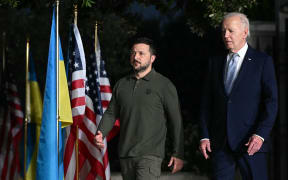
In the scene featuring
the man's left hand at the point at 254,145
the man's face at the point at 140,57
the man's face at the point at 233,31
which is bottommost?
the man's left hand at the point at 254,145

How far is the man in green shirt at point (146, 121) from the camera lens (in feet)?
17.8

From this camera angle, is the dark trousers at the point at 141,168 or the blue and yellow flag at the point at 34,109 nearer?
the dark trousers at the point at 141,168

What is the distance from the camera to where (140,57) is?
557cm

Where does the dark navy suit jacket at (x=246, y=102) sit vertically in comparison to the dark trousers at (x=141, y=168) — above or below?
above

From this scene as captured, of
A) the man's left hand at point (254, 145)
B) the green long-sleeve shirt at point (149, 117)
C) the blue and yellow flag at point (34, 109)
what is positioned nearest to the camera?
the man's left hand at point (254, 145)

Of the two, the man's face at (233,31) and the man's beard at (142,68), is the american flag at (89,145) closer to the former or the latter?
the man's beard at (142,68)

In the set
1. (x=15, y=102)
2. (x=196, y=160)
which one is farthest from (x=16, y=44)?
(x=196, y=160)

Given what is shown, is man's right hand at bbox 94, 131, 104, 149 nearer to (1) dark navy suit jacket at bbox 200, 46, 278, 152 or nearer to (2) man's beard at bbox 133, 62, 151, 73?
(2) man's beard at bbox 133, 62, 151, 73

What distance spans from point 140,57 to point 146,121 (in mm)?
642

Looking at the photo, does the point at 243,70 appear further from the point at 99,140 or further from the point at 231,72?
the point at 99,140

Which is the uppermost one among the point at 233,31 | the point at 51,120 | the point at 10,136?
the point at 233,31

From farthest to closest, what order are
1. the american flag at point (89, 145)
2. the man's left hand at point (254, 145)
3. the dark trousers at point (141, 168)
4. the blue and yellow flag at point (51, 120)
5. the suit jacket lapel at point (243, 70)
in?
the american flag at point (89, 145), the blue and yellow flag at point (51, 120), the dark trousers at point (141, 168), the suit jacket lapel at point (243, 70), the man's left hand at point (254, 145)

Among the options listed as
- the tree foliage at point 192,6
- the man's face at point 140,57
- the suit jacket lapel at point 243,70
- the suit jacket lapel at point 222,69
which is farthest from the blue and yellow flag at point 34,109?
the suit jacket lapel at point 243,70

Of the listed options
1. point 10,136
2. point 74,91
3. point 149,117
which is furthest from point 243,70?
point 10,136
